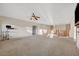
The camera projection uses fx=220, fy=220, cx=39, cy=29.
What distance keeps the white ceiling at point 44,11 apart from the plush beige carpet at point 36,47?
0.35 meters

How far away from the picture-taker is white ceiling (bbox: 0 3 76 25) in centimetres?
390

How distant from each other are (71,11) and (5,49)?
53.6 inches

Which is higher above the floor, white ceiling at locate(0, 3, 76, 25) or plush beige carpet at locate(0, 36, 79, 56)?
white ceiling at locate(0, 3, 76, 25)

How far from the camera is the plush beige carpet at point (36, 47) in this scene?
12.9 feet

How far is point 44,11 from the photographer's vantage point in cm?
394

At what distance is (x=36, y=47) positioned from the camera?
3.94m

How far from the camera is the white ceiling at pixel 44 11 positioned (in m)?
3.90

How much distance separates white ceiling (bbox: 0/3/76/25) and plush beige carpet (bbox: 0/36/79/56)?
0.35 meters

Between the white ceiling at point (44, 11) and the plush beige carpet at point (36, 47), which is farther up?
the white ceiling at point (44, 11)

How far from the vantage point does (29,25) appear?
13.1 feet

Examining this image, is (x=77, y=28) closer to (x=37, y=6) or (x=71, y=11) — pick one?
(x=71, y=11)

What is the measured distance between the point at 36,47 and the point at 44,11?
0.66 m

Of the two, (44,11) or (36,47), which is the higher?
(44,11)

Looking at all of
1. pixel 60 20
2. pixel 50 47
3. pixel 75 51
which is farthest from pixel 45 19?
pixel 75 51
